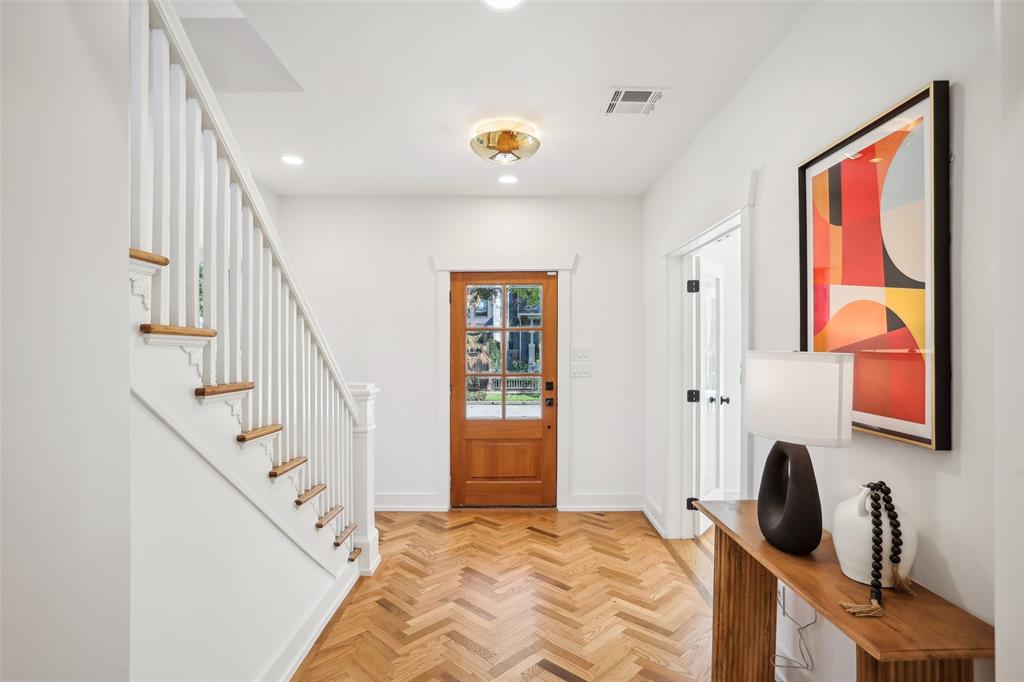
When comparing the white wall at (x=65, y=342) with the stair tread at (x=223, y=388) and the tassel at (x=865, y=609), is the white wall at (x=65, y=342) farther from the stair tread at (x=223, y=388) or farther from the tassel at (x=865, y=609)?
the tassel at (x=865, y=609)

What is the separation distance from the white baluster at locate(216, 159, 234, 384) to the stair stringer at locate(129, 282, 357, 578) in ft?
0.48

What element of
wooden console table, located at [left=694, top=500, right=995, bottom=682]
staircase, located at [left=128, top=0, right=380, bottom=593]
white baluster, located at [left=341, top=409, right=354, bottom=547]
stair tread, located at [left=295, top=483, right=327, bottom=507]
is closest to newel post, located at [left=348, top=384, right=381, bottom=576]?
white baluster, located at [left=341, top=409, right=354, bottom=547]

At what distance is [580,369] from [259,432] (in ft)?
8.81

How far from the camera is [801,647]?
1838 mm

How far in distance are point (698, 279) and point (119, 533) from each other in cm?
329

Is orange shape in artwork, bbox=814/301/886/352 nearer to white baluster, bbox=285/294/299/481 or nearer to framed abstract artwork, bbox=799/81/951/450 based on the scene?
framed abstract artwork, bbox=799/81/951/450

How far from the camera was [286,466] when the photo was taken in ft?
6.27

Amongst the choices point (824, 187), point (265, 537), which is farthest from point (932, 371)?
point (265, 537)

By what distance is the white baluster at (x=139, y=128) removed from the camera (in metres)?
1.17

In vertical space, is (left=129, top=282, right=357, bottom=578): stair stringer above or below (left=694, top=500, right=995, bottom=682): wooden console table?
above

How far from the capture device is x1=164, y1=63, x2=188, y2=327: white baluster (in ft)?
4.45

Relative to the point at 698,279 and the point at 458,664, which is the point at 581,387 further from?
the point at 458,664

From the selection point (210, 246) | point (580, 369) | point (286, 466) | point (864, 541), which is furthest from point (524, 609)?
point (210, 246)

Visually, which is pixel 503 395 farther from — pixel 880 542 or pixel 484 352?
pixel 880 542
